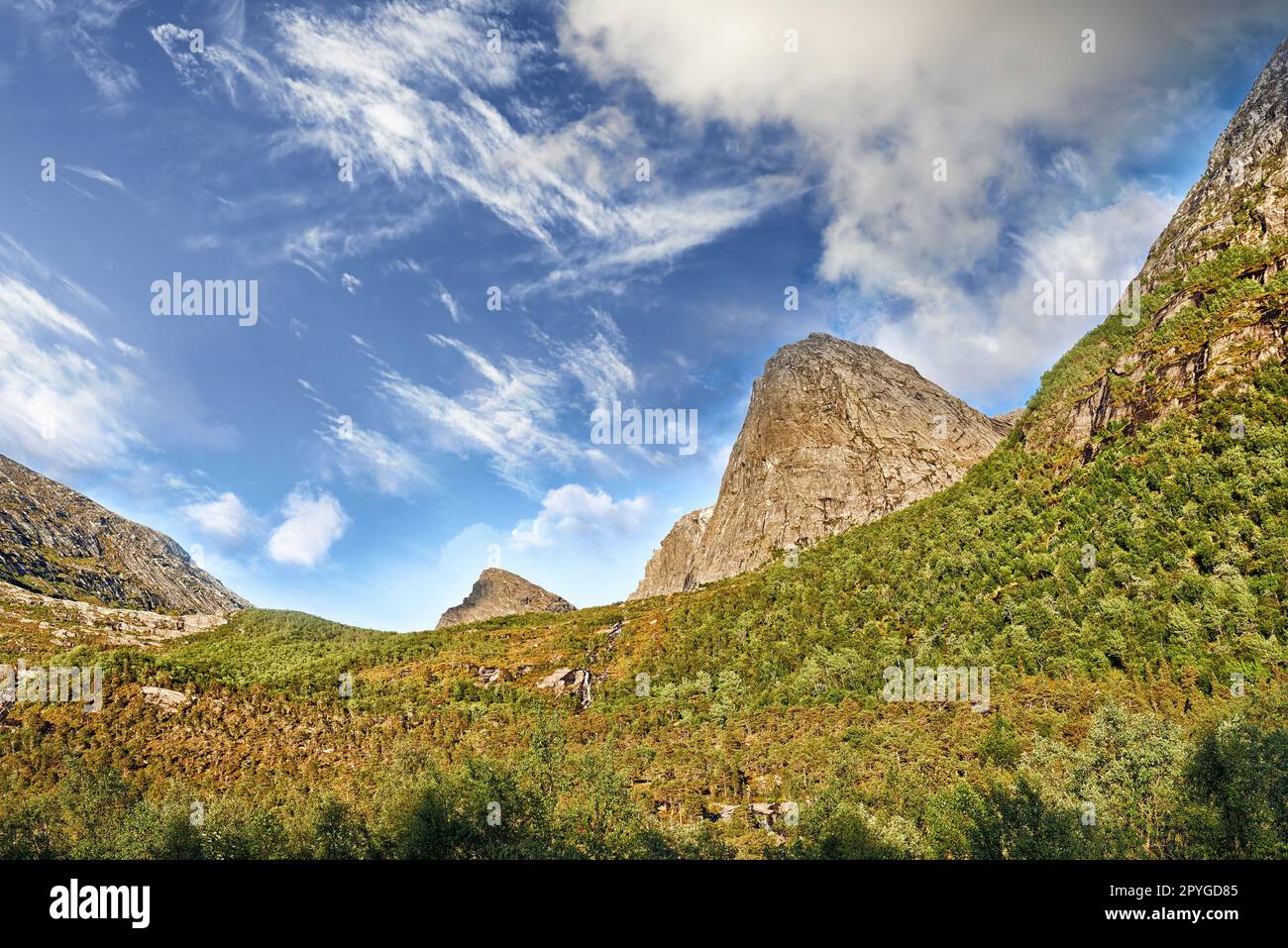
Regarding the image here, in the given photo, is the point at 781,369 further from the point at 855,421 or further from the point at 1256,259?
the point at 1256,259

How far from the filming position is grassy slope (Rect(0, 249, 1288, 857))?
1567 inches

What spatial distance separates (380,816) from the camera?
42.6 m

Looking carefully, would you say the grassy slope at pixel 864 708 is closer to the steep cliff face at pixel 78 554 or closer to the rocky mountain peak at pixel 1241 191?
the rocky mountain peak at pixel 1241 191

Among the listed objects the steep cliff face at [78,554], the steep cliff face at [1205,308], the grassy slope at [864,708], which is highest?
the steep cliff face at [1205,308]

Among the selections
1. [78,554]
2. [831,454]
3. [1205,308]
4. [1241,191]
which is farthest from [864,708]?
[78,554]

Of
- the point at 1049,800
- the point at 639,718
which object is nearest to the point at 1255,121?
the point at 1049,800

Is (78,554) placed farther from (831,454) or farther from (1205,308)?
(1205,308)

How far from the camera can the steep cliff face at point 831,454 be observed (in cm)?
16612

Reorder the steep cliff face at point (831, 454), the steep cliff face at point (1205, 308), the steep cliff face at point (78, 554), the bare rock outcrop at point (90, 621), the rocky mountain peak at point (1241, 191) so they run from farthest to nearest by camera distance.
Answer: the steep cliff face at point (831, 454)
the steep cliff face at point (78, 554)
the bare rock outcrop at point (90, 621)
the rocky mountain peak at point (1241, 191)
the steep cliff face at point (1205, 308)

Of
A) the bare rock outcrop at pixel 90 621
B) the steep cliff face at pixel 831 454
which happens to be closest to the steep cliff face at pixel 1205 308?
the steep cliff face at pixel 831 454

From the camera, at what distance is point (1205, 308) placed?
88125 millimetres

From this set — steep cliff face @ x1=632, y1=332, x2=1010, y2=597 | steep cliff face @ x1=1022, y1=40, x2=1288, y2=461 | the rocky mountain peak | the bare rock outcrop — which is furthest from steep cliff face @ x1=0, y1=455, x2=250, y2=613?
the rocky mountain peak

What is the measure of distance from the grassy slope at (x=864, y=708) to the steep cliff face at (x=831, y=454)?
131 feet
